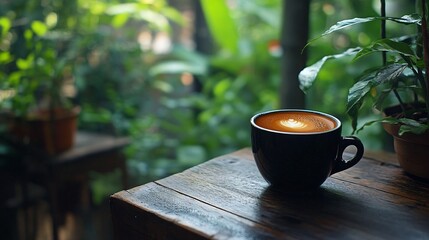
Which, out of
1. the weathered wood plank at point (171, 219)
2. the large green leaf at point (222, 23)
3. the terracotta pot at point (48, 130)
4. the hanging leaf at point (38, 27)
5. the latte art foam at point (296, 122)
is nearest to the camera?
the weathered wood plank at point (171, 219)

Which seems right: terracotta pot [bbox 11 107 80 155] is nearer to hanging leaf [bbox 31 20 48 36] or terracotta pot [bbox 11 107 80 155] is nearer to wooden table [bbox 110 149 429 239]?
hanging leaf [bbox 31 20 48 36]

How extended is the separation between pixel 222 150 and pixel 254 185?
111 cm

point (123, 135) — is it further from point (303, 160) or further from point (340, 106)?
point (303, 160)

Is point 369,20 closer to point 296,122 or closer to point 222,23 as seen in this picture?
point 296,122

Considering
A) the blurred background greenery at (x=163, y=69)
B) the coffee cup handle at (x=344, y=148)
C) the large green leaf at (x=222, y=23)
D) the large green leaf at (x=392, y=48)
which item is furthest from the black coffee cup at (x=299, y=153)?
the large green leaf at (x=222, y=23)

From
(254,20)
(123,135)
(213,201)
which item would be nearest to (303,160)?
(213,201)

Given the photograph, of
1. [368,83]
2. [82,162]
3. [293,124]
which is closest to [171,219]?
[293,124]

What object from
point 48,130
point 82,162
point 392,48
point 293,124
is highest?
point 392,48

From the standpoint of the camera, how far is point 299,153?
574mm

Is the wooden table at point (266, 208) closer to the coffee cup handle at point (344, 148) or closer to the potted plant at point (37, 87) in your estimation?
the coffee cup handle at point (344, 148)

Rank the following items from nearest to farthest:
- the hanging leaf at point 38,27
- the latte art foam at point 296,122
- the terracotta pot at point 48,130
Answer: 1. the latte art foam at point 296,122
2. the hanging leaf at point 38,27
3. the terracotta pot at point 48,130

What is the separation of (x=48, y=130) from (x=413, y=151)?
42.4 inches

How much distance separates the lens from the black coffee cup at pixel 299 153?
572 mm

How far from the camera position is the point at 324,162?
592mm
